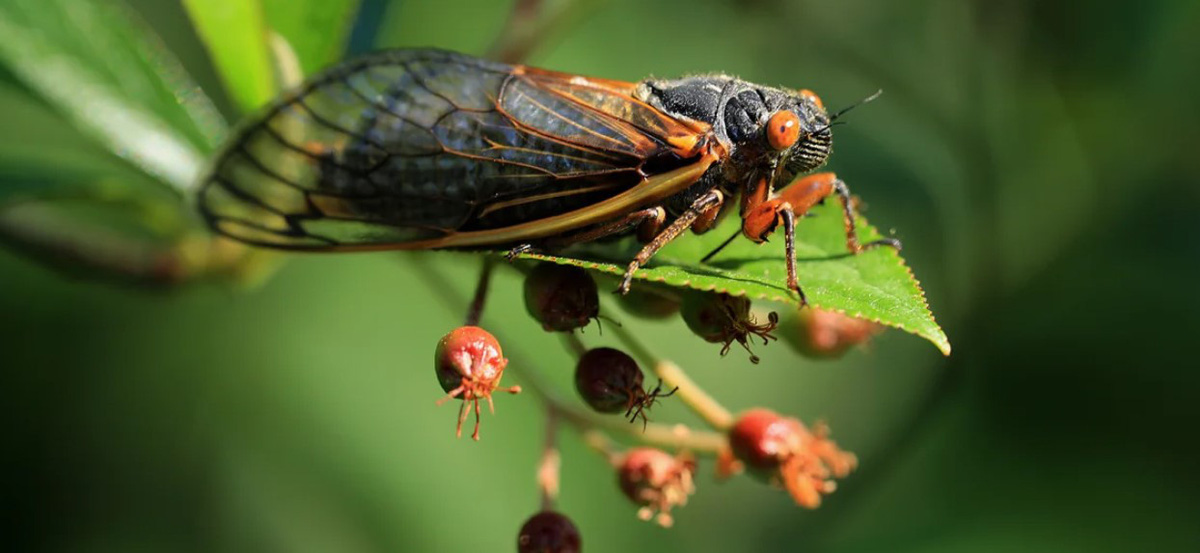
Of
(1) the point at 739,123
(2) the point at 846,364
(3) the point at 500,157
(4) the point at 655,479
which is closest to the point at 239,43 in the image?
(3) the point at 500,157

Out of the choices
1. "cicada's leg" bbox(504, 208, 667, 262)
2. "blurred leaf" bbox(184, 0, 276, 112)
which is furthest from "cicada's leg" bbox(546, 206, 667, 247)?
"blurred leaf" bbox(184, 0, 276, 112)

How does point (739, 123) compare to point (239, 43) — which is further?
point (239, 43)

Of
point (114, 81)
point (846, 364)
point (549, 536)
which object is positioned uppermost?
point (846, 364)

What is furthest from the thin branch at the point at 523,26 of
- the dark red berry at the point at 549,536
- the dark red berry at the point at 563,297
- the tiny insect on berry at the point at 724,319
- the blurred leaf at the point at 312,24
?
the dark red berry at the point at 549,536

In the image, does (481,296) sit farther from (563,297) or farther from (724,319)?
(724,319)

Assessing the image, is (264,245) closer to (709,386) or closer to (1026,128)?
(709,386)

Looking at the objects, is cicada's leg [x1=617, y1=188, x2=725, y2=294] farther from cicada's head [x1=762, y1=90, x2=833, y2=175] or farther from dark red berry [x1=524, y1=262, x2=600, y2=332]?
cicada's head [x1=762, y1=90, x2=833, y2=175]

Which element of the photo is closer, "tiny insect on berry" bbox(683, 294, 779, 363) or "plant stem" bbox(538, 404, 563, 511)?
"tiny insect on berry" bbox(683, 294, 779, 363)
